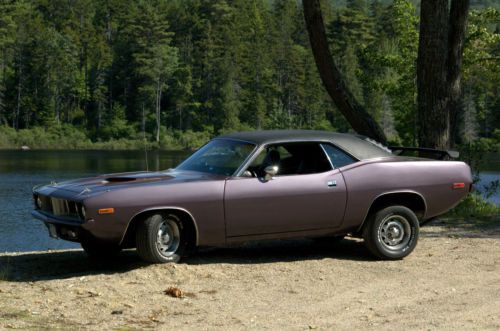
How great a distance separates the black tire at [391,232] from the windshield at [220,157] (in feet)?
5.42

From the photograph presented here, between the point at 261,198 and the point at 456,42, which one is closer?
the point at 261,198

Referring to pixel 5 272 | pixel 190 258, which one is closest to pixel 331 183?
pixel 190 258

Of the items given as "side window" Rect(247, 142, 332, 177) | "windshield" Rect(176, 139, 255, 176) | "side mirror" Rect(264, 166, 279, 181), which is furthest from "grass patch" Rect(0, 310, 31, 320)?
"side window" Rect(247, 142, 332, 177)

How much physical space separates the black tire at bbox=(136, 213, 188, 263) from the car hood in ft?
1.28

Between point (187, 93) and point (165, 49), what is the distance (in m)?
6.49

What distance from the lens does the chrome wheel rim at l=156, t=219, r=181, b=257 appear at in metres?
8.80

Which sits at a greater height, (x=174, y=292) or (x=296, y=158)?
(x=296, y=158)

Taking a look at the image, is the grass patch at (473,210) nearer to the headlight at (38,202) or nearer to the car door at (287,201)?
the car door at (287,201)

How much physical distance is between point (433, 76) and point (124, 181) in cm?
712

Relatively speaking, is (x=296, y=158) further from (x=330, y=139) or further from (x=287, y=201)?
(x=287, y=201)

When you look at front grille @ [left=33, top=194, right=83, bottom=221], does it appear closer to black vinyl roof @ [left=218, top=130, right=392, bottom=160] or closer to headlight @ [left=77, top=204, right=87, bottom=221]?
headlight @ [left=77, top=204, right=87, bottom=221]

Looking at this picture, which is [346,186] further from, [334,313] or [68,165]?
[68,165]

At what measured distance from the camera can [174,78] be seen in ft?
379

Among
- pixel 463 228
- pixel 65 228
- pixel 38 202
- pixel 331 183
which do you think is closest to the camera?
pixel 65 228
